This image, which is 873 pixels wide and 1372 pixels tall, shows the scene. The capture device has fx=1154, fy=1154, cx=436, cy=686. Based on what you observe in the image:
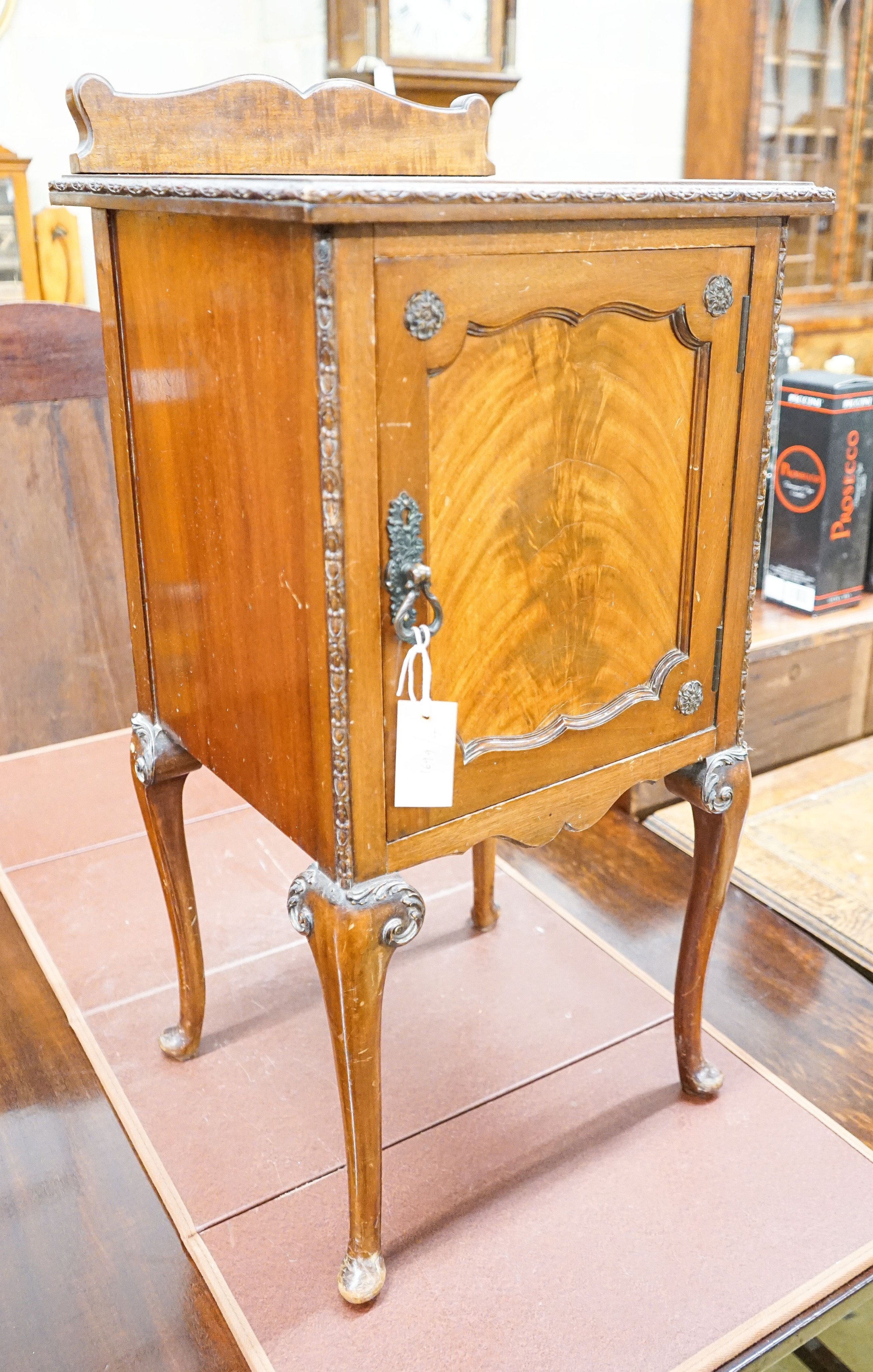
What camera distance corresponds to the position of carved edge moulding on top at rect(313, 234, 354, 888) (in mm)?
752

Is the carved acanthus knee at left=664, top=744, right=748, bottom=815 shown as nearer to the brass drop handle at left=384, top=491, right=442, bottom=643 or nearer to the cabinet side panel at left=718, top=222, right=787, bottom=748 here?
the cabinet side panel at left=718, top=222, right=787, bottom=748

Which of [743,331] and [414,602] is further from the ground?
[743,331]

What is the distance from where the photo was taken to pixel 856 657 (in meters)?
2.20

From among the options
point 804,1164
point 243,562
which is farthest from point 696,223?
point 804,1164

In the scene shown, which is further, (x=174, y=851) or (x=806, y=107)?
(x=806, y=107)

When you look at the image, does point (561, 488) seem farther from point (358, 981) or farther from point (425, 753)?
point (358, 981)

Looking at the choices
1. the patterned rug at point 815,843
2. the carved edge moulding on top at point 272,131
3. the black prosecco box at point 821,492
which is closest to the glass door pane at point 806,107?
the black prosecco box at point 821,492

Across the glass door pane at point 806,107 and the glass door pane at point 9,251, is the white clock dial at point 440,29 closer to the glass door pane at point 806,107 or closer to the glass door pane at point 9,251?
the glass door pane at point 9,251

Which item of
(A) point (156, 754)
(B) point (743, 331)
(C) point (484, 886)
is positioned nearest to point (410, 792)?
(A) point (156, 754)

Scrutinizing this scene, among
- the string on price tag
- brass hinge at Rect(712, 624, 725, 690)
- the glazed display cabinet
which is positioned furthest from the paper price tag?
the glazed display cabinet

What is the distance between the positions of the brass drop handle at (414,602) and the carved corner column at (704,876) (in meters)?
0.42

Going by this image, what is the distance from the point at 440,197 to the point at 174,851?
30.4 inches

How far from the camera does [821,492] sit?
2.10 meters

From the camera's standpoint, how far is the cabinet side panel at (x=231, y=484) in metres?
0.82
